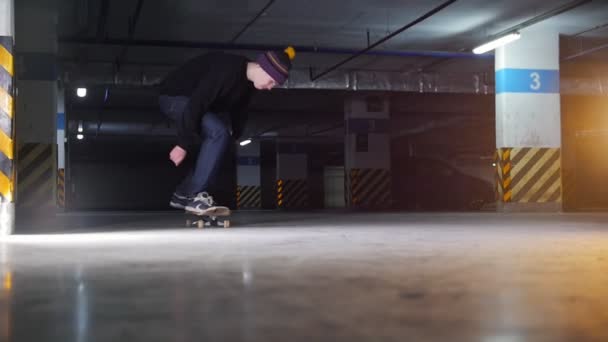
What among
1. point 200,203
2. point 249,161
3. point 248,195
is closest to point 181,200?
point 200,203

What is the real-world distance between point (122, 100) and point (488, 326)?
18.7 metres

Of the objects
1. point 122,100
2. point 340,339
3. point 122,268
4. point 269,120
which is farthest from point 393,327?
point 269,120

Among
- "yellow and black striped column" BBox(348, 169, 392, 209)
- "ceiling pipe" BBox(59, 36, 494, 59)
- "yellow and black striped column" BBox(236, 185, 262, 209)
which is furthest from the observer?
"yellow and black striped column" BBox(236, 185, 262, 209)

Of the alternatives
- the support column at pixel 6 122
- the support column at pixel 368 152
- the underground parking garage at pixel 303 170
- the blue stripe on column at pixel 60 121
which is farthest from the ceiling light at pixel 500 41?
the blue stripe on column at pixel 60 121

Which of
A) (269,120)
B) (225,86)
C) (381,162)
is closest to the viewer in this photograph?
(225,86)

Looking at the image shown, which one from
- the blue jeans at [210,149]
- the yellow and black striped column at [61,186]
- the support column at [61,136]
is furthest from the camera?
the support column at [61,136]

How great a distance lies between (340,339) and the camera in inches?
55.4

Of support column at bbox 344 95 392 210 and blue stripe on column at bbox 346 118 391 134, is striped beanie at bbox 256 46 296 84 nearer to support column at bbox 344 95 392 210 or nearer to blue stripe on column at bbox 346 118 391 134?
support column at bbox 344 95 392 210

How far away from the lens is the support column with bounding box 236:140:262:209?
28469 millimetres

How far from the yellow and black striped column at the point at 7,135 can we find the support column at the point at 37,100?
18.3 feet

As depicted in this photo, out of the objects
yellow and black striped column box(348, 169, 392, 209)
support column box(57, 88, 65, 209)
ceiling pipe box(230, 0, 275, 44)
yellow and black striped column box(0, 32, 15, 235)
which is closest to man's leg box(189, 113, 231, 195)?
yellow and black striped column box(0, 32, 15, 235)

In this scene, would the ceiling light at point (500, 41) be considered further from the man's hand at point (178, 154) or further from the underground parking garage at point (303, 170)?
the man's hand at point (178, 154)

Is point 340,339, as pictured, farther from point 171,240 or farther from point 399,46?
point 399,46

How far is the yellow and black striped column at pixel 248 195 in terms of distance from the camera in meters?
28.4
